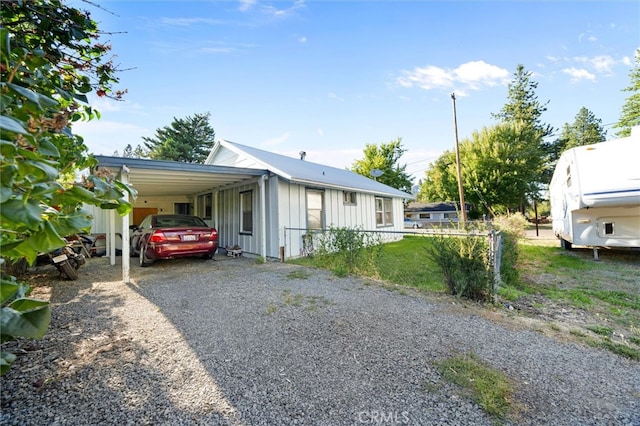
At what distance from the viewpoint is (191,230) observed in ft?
24.6

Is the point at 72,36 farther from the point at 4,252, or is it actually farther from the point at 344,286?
the point at 344,286

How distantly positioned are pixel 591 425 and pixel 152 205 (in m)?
16.4

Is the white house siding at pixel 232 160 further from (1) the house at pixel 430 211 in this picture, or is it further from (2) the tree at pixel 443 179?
(1) the house at pixel 430 211

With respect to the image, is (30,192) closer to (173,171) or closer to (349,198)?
(173,171)

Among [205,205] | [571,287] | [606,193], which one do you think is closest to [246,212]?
[205,205]

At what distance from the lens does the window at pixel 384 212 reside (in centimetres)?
1389

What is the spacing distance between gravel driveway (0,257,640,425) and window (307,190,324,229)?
207 inches

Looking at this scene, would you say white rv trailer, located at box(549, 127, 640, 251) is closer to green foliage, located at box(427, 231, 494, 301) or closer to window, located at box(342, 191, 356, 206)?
green foliage, located at box(427, 231, 494, 301)

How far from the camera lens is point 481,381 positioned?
2.32 meters

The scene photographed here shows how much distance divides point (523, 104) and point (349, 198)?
34167 mm

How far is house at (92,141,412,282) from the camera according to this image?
718cm

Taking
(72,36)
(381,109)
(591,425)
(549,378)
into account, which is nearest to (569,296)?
(549,378)

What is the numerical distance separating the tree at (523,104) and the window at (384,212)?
28.0m

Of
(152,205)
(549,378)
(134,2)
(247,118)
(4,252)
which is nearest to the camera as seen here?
(4,252)
